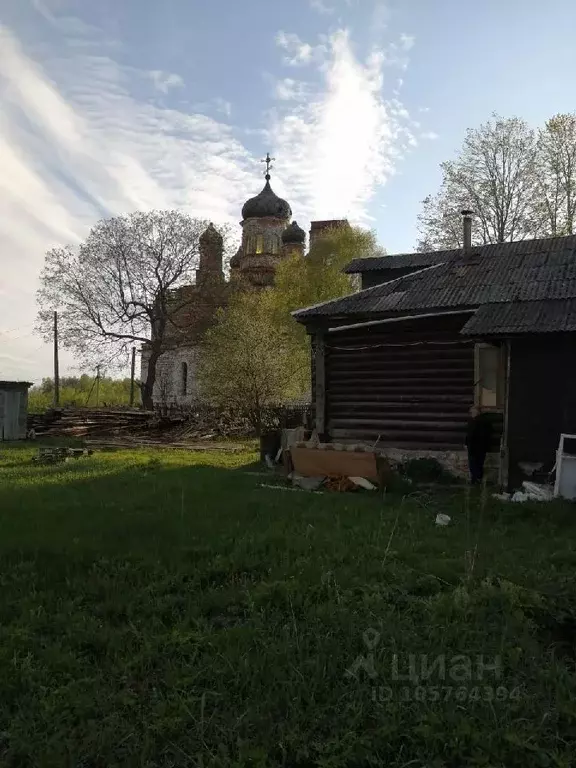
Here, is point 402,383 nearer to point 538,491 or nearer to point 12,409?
point 538,491

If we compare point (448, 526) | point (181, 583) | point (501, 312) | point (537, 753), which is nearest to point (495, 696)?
point (537, 753)

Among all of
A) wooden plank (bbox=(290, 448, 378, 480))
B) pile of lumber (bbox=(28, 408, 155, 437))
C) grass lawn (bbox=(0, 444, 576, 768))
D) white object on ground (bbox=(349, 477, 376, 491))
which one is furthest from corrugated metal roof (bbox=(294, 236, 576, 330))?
pile of lumber (bbox=(28, 408, 155, 437))

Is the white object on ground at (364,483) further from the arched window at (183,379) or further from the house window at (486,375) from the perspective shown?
the arched window at (183,379)

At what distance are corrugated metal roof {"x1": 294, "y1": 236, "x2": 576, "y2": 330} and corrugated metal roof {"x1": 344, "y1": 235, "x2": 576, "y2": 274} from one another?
24 millimetres

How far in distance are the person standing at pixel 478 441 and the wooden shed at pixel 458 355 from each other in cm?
32

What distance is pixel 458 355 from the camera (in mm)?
13484

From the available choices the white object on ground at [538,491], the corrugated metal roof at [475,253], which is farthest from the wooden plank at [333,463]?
the corrugated metal roof at [475,253]

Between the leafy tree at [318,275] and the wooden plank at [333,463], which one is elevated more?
the leafy tree at [318,275]

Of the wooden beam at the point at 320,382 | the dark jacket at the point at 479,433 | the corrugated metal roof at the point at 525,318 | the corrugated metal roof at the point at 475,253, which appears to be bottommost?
the dark jacket at the point at 479,433

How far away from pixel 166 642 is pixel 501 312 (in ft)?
31.5

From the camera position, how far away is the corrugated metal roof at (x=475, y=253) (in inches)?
601

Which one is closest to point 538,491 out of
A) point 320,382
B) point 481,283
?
point 481,283

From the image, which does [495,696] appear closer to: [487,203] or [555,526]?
[555,526]

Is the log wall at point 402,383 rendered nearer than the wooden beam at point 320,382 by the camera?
Yes
